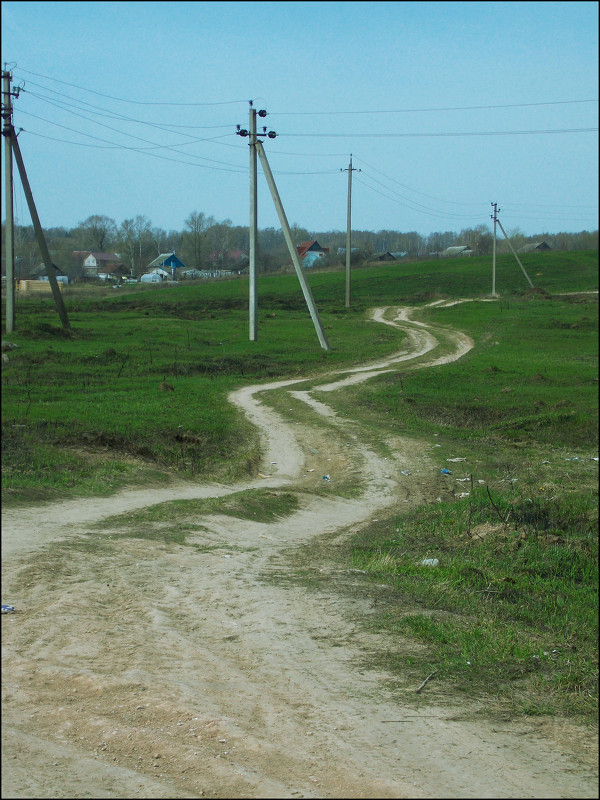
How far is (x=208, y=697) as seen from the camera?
3592mm

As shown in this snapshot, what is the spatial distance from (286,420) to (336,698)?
483 inches

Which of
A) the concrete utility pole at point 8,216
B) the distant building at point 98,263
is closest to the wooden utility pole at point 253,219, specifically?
the concrete utility pole at point 8,216

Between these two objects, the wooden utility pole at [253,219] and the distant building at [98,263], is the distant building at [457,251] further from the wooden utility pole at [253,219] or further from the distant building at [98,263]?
the distant building at [98,263]

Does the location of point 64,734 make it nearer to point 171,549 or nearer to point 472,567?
point 171,549

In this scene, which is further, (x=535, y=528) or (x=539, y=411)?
(x=539, y=411)

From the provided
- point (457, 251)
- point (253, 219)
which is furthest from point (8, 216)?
point (457, 251)

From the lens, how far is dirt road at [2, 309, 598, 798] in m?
2.63

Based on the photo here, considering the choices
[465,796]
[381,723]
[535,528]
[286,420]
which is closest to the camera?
[465,796]

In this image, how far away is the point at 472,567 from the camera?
284 inches

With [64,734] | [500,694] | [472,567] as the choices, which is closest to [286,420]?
[472,567]

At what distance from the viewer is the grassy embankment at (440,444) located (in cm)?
482

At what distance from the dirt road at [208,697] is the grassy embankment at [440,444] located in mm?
496

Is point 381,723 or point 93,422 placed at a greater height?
point 93,422

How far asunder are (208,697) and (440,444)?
11.6 metres
